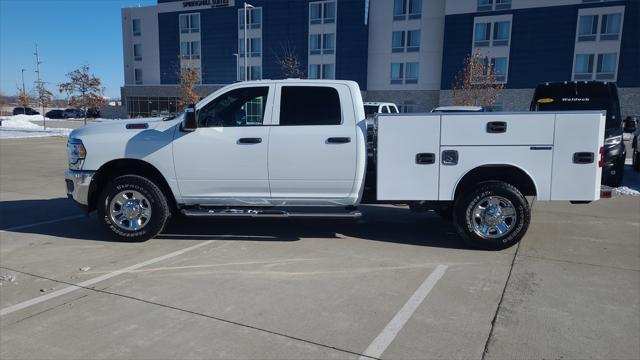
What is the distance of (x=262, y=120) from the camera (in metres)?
6.24

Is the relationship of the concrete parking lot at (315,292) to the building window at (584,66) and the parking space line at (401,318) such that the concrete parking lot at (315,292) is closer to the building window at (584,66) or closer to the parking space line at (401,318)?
the parking space line at (401,318)

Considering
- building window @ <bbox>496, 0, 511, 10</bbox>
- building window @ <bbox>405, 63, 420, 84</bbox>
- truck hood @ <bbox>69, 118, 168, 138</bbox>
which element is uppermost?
building window @ <bbox>496, 0, 511, 10</bbox>

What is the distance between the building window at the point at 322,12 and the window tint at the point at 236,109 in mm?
45024

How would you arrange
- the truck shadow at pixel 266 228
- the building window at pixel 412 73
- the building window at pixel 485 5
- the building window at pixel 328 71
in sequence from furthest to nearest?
the building window at pixel 328 71
the building window at pixel 412 73
the building window at pixel 485 5
the truck shadow at pixel 266 228

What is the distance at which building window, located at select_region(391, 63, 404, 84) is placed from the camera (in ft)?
152

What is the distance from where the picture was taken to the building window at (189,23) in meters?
56.1

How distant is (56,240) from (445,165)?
5312 mm

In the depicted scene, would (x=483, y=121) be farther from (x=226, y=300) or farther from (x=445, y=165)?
(x=226, y=300)

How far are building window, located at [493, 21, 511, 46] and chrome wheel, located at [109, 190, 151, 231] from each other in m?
41.9

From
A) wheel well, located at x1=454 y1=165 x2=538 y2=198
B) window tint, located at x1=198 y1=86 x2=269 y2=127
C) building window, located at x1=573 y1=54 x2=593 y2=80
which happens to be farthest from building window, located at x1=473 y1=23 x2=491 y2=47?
window tint, located at x1=198 y1=86 x2=269 y2=127

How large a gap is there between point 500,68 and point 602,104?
109 ft

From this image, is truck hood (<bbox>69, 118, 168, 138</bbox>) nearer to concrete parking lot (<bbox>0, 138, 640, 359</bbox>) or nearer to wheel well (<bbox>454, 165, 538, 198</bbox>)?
concrete parking lot (<bbox>0, 138, 640, 359</bbox>)

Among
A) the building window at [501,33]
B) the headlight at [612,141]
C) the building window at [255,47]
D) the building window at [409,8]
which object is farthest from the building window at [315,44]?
the headlight at [612,141]

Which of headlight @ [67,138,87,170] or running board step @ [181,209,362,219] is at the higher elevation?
headlight @ [67,138,87,170]
